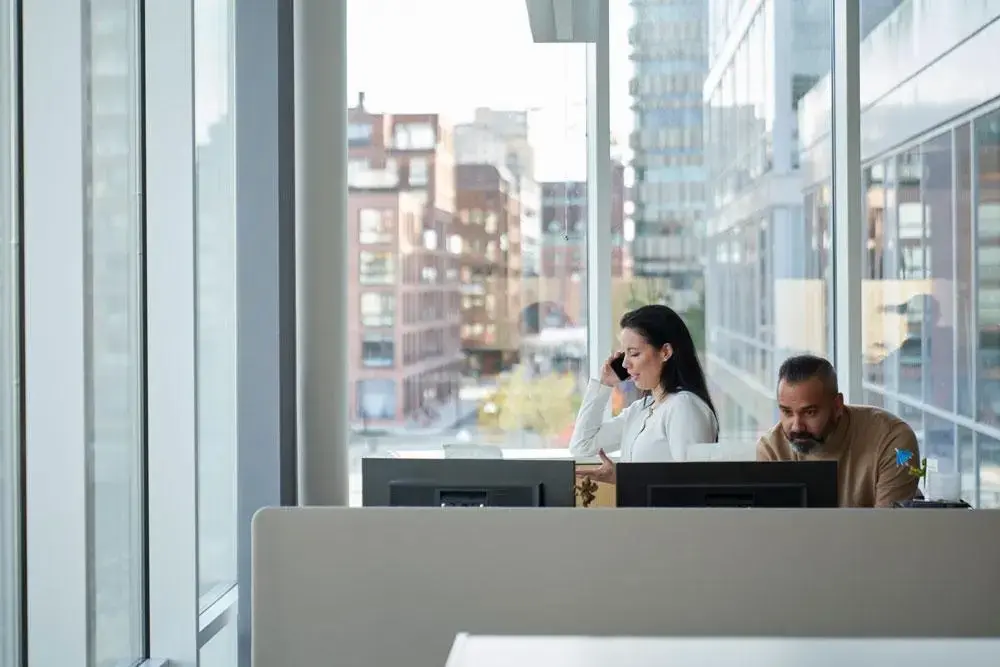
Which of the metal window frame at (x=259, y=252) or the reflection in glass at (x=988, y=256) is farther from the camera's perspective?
the reflection in glass at (x=988, y=256)

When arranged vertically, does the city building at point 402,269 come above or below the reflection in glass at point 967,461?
above

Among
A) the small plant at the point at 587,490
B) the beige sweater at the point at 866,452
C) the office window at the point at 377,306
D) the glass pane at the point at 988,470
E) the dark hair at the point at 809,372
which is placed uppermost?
the office window at the point at 377,306

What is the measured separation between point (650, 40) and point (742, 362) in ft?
4.87

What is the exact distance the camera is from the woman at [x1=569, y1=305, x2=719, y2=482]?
3.60 m

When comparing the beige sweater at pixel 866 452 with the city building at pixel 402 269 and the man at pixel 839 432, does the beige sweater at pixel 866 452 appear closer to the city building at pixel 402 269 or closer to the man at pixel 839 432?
the man at pixel 839 432

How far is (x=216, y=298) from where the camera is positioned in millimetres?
3596

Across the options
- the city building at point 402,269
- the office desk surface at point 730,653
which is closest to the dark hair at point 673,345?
the city building at point 402,269

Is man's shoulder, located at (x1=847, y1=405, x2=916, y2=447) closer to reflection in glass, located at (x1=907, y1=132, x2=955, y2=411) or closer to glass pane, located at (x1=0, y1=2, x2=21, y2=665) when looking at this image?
reflection in glass, located at (x1=907, y1=132, x2=955, y2=411)

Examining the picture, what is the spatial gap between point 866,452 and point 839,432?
100 mm

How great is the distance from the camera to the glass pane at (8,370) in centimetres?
218

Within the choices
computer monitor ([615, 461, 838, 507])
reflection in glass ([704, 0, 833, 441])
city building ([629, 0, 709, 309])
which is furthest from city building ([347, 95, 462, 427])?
computer monitor ([615, 461, 838, 507])

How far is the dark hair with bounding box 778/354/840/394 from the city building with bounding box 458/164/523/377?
1.63 m

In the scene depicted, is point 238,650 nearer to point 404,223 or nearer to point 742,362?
point 404,223

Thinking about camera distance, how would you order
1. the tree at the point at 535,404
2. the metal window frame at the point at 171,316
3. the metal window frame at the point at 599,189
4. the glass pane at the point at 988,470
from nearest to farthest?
1. the metal window frame at the point at 171,316
2. the glass pane at the point at 988,470
3. the metal window frame at the point at 599,189
4. the tree at the point at 535,404
